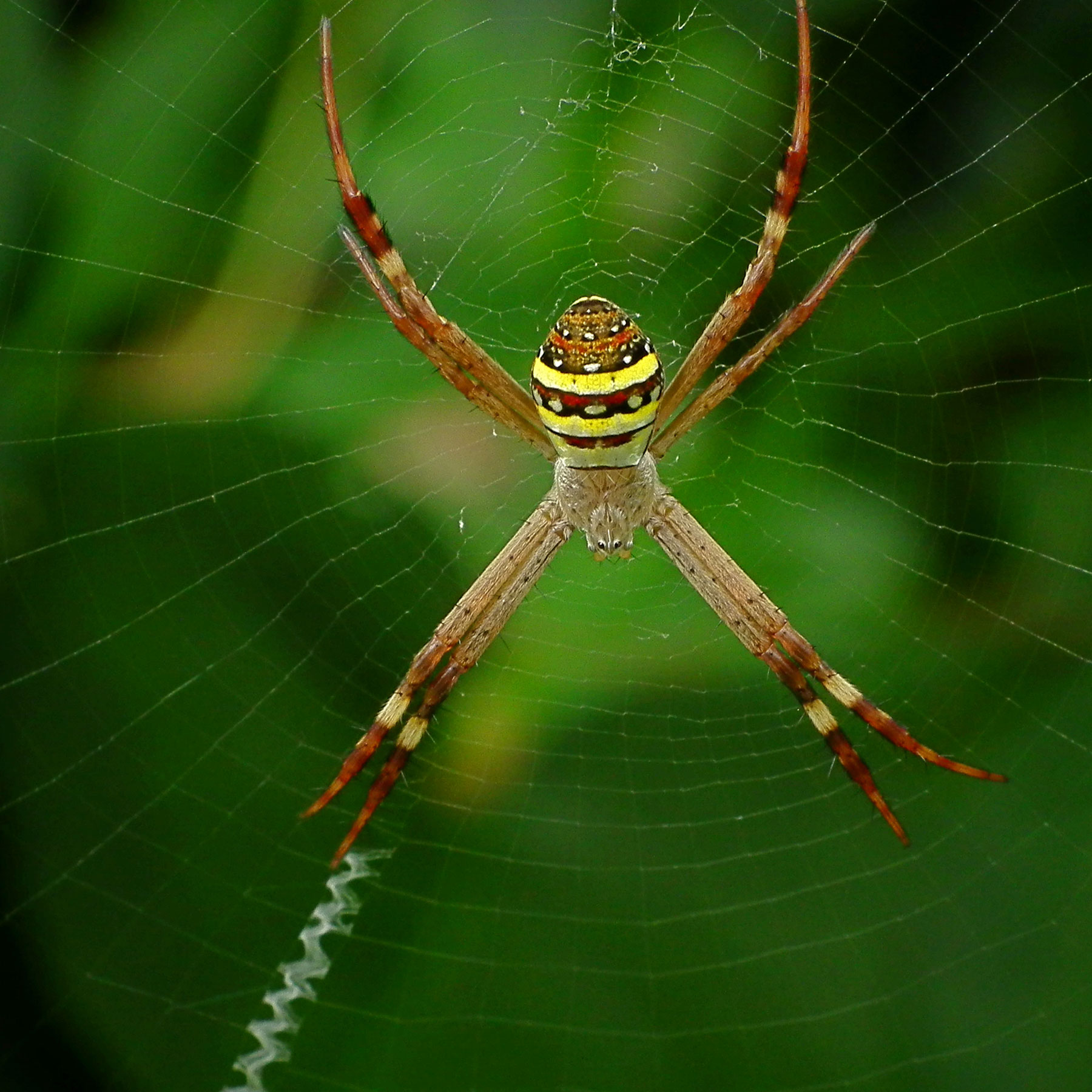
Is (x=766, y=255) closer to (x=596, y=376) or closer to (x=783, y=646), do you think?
(x=596, y=376)

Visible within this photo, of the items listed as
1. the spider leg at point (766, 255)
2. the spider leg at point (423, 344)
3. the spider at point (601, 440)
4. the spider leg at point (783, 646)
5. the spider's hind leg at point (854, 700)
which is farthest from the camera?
the spider leg at point (783, 646)

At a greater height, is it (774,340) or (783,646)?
(774,340)

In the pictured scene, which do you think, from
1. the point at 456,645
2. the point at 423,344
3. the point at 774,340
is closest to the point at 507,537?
the point at 456,645

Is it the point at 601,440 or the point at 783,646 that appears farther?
the point at 783,646

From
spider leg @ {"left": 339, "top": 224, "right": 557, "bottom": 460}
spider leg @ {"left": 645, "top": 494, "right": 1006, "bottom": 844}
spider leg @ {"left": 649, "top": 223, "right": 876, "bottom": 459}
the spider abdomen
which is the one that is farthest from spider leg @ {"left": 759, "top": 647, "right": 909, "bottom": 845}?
spider leg @ {"left": 339, "top": 224, "right": 557, "bottom": 460}

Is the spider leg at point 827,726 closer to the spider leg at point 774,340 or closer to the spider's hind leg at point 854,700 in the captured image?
the spider's hind leg at point 854,700

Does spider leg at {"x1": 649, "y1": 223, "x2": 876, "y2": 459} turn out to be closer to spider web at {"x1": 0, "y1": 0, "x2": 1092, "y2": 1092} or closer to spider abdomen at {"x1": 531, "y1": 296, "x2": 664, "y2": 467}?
spider web at {"x1": 0, "y1": 0, "x2": 1092, "y2": 1092}

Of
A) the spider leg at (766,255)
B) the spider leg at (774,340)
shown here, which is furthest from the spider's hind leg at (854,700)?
the spider leg at (766,255)

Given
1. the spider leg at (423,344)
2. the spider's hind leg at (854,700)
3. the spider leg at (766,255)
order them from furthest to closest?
the spider's hind leg at (854,700) → the spider leg at (423,344) → the spider leg at (766,255)
